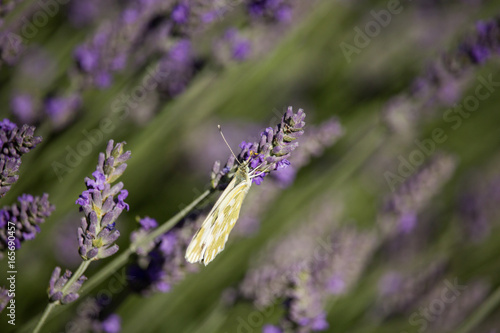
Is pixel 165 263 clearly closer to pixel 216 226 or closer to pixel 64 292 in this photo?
pixel 216 226

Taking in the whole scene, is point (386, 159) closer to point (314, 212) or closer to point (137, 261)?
point (314, 212)

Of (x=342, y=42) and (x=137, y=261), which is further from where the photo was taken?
(x=342, y=42)

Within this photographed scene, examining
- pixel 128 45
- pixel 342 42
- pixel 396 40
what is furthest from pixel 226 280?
pixel 396 40

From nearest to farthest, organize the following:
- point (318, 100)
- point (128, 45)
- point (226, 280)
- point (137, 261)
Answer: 1. point (137, 261)
2. point (128, 45)
3. point (226, 280)
4. point (318, 100)

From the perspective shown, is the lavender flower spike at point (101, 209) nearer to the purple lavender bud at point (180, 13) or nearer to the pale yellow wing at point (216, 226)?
the pale yellow wing at point (216, 226)

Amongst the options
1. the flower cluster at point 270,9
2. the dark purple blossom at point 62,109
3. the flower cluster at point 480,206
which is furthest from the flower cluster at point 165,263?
the flower cluster at point 480,206

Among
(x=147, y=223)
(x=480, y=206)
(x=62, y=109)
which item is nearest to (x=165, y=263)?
(x=147, y=223)

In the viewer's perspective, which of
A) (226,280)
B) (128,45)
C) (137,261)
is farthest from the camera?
(226,280)
